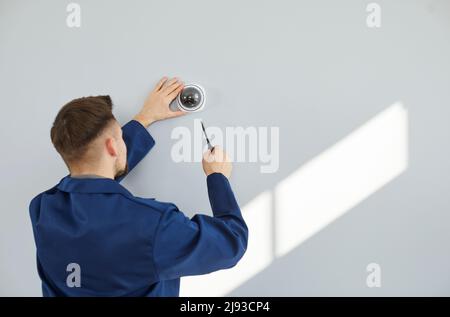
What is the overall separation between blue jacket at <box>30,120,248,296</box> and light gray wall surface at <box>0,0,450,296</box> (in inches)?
10.4

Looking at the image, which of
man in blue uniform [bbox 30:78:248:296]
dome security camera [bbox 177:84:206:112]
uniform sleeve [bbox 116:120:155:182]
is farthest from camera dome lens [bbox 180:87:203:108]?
man in blue uniform [bbox 30:78:248:296]

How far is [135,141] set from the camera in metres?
1.02

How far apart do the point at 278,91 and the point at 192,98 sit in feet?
0.75

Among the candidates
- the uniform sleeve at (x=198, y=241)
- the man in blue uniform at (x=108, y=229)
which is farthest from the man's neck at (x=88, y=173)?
the uniform sleeve at (x=198, y=241)

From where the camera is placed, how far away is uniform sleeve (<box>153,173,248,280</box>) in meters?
0.79

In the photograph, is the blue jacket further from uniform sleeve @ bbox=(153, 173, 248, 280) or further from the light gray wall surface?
the light gray wall surface

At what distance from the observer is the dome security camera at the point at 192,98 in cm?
104

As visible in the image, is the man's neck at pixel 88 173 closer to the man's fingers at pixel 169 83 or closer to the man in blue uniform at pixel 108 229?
the man in blue uniform at pixel 108 229

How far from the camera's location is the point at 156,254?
782 millimetres

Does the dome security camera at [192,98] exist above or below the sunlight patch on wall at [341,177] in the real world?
above

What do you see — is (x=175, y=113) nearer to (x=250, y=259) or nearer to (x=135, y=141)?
(x=135, y=141)

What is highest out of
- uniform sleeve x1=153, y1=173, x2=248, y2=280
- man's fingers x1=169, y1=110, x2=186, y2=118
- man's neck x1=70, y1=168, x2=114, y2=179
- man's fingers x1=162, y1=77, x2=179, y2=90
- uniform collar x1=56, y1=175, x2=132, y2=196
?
man's fingers x1=162, y1=77, x2=179, y2=90

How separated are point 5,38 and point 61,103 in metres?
0.23

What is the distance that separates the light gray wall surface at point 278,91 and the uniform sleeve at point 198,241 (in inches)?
9.0
